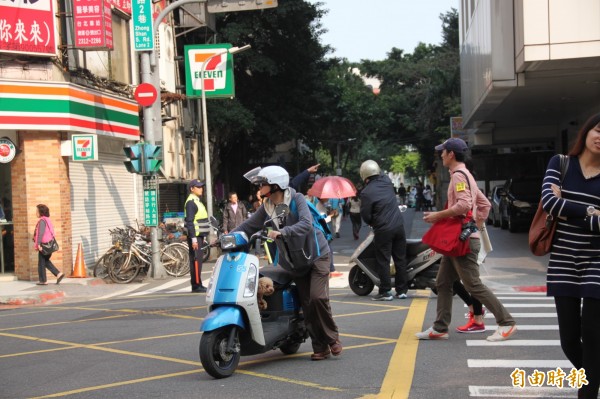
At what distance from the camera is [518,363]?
22.8 ft

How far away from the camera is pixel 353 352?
25.3 ft

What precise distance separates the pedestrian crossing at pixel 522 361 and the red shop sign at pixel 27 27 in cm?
1118

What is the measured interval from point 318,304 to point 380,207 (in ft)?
14.8

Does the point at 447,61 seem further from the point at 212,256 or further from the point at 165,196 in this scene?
the point at 212,256

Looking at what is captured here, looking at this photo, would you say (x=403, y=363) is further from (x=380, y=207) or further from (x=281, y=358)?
(x=380, y=207)

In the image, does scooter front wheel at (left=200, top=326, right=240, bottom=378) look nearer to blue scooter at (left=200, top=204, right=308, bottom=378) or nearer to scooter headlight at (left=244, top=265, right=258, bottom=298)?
blue scooter at (left=200, top=204, right=308, bottom=378)

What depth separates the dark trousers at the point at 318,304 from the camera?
23.5 feet

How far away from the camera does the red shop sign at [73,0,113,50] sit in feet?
57.6

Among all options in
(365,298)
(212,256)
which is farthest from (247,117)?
(365,298)

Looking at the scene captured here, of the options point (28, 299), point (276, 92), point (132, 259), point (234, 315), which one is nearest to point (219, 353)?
point (234, 315)

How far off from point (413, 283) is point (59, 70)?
31.9 feet

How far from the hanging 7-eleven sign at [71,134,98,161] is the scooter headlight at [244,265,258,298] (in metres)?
11.2

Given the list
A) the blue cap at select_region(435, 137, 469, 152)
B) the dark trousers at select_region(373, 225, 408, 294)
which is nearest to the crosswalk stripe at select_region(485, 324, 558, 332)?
the blue cap at select_region(435, 137, 469, 152)

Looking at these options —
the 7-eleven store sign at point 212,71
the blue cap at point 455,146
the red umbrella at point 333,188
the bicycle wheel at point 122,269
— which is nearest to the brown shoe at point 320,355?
the blue cap at point 455,146
